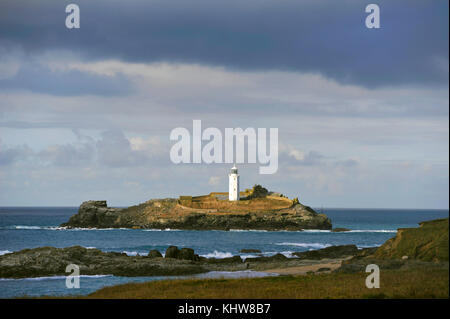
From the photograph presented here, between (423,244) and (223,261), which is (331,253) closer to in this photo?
(223,261)

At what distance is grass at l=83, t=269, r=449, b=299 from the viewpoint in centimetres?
2520

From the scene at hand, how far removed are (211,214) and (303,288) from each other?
110679 mm

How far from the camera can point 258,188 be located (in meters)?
152

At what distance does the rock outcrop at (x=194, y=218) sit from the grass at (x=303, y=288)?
10164cm

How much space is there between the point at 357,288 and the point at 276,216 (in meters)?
112

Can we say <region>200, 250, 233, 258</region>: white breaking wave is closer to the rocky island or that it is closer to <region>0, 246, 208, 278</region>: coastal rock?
<region>0, 246, 208, 278</region>: coastal rock

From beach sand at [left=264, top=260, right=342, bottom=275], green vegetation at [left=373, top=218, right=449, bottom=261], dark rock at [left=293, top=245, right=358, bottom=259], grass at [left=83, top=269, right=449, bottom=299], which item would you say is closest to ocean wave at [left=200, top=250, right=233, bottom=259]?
dark rock at [left=293, top=245, right=358, bottom=259]

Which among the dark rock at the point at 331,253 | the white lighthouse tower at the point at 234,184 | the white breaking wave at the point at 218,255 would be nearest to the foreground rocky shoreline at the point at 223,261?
the dark rock at the point at 331,253

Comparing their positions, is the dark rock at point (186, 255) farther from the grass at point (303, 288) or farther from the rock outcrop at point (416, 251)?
the rock outcrop at point (416, 251)

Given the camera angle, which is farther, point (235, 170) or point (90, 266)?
point (235, 170)

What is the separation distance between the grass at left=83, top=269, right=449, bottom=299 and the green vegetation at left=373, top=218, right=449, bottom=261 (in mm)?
2553

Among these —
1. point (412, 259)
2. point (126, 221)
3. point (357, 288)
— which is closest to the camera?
point (357, 288)

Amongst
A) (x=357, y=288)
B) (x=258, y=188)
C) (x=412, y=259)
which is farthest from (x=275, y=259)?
(x=258, y=188)
